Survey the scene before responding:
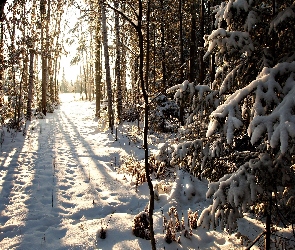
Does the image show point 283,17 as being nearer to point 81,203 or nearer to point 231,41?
point 231,41

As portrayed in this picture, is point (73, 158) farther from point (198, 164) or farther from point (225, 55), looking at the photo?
point (225, 55)

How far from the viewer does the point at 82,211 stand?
4.58 meters

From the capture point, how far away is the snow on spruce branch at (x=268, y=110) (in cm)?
212

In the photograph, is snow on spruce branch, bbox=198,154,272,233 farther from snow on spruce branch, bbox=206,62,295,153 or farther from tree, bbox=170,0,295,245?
snow on spruce branch, bbox=206,62,295,153

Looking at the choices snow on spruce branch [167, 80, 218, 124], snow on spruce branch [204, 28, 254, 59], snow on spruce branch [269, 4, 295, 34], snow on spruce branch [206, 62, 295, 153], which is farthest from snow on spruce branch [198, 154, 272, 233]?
snow on spruce branch [269, 4, 295, 34]

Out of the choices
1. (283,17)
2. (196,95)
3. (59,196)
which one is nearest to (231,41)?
(283,17)

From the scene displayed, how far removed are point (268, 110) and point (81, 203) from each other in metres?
3.74

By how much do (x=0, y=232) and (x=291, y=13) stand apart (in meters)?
4.77

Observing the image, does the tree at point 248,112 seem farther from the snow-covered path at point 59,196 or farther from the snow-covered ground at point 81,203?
the snow-covered path at point 59,196

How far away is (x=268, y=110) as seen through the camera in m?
2.59

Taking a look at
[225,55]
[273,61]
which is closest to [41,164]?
[225,55]

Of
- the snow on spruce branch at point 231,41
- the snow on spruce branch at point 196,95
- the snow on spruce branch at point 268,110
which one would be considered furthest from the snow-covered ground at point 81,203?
the snow on spruce branch at point 231,41

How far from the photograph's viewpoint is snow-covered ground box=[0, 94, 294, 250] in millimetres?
3740

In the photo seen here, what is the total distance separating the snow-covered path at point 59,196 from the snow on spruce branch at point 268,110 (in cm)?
250
